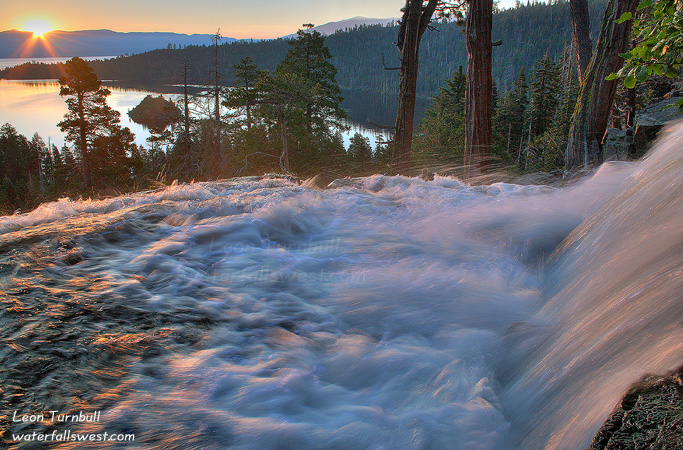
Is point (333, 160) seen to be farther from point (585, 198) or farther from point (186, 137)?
point (585, 198)

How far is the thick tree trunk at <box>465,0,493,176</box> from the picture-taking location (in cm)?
784

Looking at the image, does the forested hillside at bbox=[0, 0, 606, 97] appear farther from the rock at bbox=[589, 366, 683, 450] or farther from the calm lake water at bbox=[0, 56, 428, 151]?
Answer: the rock at bbox=[589, 366, 683, 450]

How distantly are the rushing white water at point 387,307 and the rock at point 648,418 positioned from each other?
6.2 inches

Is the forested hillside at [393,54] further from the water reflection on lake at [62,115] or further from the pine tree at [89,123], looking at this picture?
the pine tree at [89,123]

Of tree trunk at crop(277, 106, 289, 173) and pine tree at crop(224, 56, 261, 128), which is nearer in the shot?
tree trunk at crop(277, 106, 289, 173)

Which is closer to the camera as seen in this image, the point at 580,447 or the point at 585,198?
the point at 580,447

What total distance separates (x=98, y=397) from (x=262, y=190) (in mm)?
4270

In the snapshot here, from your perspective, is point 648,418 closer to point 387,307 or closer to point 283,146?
point 387,307

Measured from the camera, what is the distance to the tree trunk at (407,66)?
10.9 m

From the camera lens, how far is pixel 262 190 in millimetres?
6125

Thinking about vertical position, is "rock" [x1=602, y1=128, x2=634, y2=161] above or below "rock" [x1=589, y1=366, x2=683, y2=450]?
above

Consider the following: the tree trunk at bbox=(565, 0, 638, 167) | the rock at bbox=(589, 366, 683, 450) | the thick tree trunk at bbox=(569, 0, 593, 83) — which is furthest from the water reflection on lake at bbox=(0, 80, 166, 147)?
the rock at bbox=(589, 366, 683, 450)

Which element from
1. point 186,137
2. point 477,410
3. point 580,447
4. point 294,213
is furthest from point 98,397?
point 186,137

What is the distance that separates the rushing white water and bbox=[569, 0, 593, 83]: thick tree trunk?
6.20m
